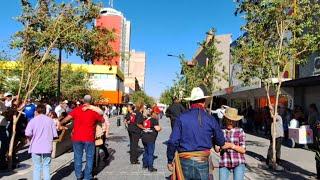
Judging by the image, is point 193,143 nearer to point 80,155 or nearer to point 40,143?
point 40,143

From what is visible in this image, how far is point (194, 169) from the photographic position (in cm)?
627

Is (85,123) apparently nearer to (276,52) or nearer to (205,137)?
(205,137)

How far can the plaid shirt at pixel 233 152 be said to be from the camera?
732 centimetres

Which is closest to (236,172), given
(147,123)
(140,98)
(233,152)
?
(233,152)

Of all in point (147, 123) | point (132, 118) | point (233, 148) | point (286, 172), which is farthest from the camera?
point (132, 118)

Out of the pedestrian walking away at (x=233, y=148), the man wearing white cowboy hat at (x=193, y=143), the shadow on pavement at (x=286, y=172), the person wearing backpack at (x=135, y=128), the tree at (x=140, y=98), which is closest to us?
the man wearing white cowboy hat at (x=193, y=143)

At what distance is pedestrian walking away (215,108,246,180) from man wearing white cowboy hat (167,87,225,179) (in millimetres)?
979

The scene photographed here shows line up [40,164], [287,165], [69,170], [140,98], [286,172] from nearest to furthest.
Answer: [40,164] → [69,170] → [286,172] → [287,165] → [140,98]

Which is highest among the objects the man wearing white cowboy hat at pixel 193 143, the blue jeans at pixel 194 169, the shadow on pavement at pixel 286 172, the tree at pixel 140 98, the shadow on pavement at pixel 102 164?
the tree at pixel 140 98

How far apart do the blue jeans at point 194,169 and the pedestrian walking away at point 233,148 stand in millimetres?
981

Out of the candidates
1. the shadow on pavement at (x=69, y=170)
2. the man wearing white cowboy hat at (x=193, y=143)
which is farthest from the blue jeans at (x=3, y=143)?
the man wearing white cowboy hat at (x=193, y=143)

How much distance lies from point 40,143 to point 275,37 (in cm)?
886

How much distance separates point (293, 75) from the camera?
94.9 ft

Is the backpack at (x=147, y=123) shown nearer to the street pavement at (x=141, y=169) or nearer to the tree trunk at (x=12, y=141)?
the street pavement at (x=141, y=169)
